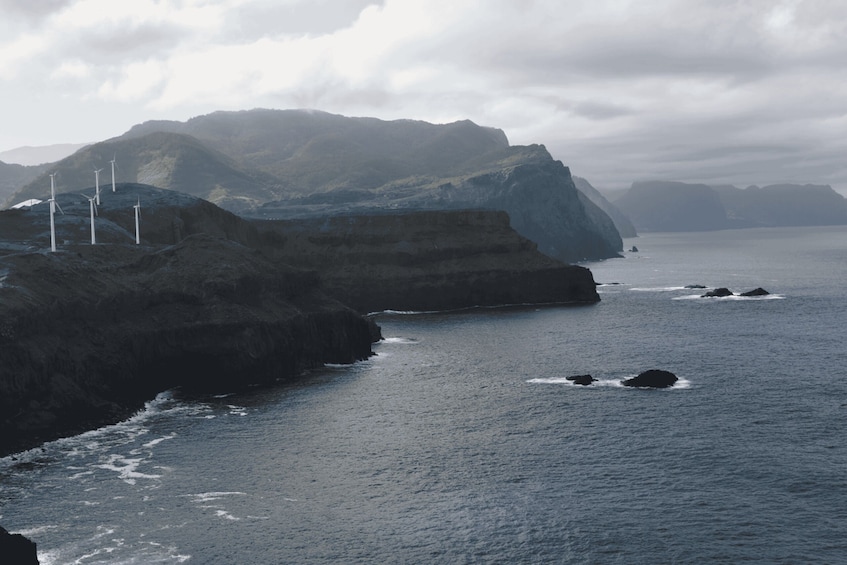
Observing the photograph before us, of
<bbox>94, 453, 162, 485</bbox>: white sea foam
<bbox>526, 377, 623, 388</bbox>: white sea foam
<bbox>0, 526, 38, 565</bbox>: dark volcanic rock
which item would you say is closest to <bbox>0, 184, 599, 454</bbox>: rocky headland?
<bbox>94, 453, 162, 485</bbox>: white sea foam

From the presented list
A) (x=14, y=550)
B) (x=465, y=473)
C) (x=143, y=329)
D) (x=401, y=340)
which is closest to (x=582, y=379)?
(x=465, y=473)

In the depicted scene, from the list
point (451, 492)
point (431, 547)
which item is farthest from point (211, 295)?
point (431, 547)

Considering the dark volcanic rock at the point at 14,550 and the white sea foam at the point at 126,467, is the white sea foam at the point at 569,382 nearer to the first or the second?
the white sea foam at the point at 126,467

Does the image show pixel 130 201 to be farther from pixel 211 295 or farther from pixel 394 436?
pixel 394 436

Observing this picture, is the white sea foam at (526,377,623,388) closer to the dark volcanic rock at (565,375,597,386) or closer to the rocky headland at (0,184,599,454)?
the dark volcanic rock at (565,375,597,386)

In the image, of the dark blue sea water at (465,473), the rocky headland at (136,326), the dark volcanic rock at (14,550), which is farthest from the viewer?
the rocky headland at (136,326)

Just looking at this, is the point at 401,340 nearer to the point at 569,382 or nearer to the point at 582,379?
the point at 569,382

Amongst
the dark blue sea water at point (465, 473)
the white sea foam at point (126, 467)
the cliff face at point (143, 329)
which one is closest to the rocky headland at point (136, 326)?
the cliff face at point (143, 329)
